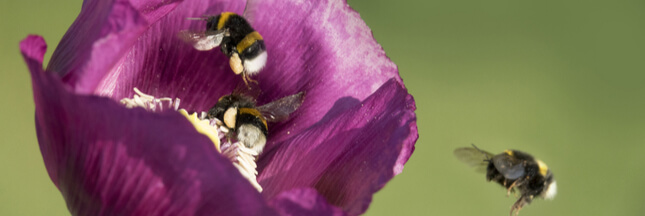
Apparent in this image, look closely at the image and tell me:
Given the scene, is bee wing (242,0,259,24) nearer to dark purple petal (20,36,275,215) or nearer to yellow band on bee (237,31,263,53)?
yellow band on bee (237,31,263,53)

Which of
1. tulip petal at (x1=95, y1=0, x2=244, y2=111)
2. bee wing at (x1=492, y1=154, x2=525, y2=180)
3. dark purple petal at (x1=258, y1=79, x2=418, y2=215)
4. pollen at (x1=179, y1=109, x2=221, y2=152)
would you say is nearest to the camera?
dark purple petal at (x1=258, y1=79, x2=418, y2=215)

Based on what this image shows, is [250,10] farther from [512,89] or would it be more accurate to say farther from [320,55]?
[512,89]

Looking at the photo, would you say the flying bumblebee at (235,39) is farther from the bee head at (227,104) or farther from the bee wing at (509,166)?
the bee wing at (509,166)

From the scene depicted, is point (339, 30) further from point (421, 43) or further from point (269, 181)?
point (421, 43)

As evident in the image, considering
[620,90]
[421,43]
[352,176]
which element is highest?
[620,90]

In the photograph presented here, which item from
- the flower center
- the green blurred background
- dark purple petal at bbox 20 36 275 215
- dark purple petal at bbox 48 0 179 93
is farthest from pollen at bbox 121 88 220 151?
the green blurred background

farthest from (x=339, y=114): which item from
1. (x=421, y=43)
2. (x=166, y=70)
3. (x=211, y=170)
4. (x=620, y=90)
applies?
(x=620, y=90)

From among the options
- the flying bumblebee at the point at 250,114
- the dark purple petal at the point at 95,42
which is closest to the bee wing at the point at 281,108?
the flying bumblebee at the point at 250,114
